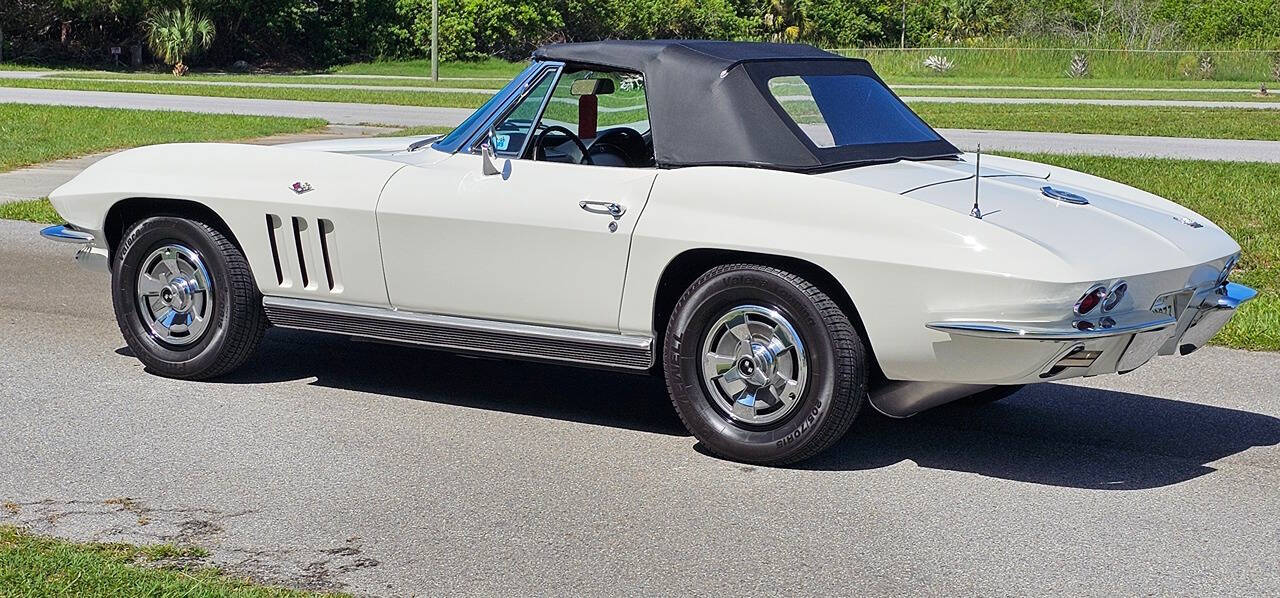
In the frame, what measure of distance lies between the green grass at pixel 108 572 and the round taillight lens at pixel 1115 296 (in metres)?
2.60

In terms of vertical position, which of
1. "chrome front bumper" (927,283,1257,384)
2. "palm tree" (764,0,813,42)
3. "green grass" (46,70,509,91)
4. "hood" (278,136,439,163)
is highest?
"hood" (278,136,439,163)

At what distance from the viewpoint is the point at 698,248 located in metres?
5.39

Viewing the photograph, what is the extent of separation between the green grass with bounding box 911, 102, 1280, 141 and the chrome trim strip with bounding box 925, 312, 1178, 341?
16.3m

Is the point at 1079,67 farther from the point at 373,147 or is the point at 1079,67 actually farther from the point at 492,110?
the point at 492,110

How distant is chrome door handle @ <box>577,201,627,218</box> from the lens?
554 cm

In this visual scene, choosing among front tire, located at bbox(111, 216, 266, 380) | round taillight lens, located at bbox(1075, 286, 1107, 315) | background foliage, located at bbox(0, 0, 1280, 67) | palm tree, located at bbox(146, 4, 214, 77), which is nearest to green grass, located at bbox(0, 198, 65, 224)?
front tire, located at bbox(111, 216, 266, 380)

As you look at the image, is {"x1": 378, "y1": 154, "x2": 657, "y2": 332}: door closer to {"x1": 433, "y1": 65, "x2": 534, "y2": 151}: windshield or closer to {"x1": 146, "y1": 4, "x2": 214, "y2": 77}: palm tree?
{"x1": 433, "y1": 65, "x2": 534, "y2": 151}: windshield

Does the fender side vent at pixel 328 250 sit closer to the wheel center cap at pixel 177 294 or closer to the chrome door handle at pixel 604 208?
the wheel center cap at pixel 177 294

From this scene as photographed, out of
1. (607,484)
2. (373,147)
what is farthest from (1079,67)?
(607,484)

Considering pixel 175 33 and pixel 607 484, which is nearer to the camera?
pixel 607 484

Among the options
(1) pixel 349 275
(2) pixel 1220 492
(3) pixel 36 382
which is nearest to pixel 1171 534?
(2) pixel 1220 492

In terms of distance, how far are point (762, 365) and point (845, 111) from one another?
118 centimetres

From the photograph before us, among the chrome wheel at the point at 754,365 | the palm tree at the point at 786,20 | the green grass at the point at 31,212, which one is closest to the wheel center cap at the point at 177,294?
the chrome wheel at the point at 754,365

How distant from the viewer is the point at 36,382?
664cm
